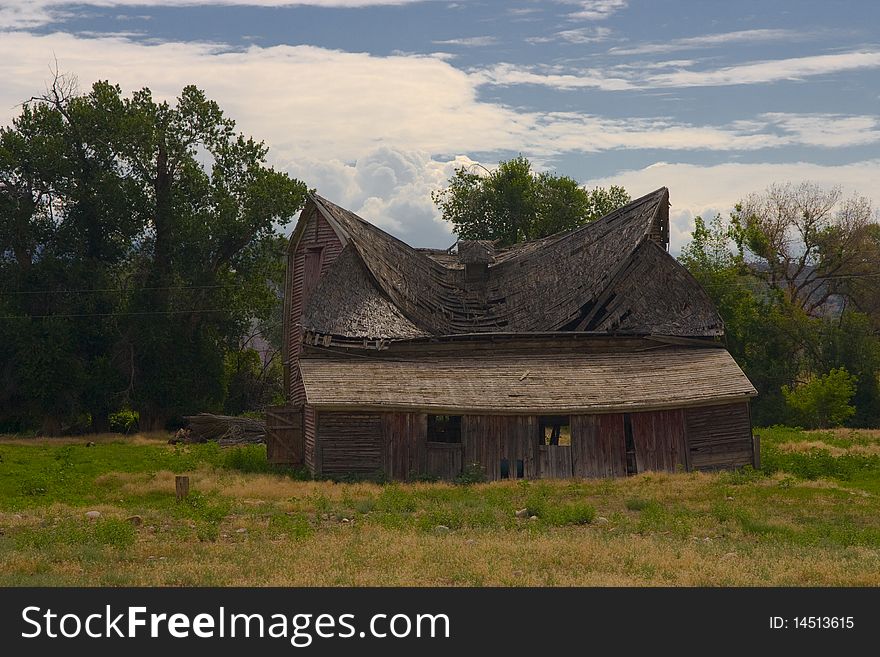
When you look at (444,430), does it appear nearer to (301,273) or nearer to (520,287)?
(520,287)

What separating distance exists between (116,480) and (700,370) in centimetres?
1896

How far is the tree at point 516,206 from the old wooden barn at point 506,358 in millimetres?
23505

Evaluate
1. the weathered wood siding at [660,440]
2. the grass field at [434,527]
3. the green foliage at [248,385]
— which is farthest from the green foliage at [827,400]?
the green foliage at [248,385]

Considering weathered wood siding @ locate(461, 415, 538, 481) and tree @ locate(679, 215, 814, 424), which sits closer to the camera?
weathered wood siding @ locate(461, 415, 538, 481)

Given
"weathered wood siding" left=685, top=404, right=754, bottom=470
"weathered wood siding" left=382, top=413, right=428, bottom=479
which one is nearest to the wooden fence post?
"weathered wood siding" left=382, top=413, right=428, bottom=479

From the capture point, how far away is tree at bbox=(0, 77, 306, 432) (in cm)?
5072

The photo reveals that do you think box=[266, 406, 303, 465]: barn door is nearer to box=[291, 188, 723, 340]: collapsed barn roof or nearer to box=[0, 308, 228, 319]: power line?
box=[291, 188, 723, 340]: collapsed barn roof

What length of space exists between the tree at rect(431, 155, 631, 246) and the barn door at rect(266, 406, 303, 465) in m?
32.8

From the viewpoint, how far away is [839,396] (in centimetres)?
4966

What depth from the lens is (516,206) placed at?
227ft

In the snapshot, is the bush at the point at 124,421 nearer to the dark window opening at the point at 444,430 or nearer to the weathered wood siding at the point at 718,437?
the dark window opening at the point at 444,430
